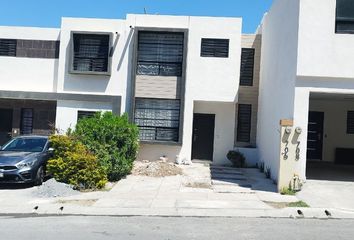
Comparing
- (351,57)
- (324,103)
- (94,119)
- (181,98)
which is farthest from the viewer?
(324,103)

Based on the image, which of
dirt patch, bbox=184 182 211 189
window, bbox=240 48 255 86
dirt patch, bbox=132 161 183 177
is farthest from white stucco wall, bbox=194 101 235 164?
dirt patch, bbox=184 182 211 189

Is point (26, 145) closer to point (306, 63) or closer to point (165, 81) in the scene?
point (165, 81)

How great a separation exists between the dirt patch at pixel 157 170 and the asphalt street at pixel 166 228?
21.3 ft

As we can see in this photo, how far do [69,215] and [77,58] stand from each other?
10.7 metres

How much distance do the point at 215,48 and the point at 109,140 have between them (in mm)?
7047

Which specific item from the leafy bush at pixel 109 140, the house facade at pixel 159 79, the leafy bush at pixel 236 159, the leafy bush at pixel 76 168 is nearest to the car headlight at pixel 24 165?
the leafy bush at pixel 76 168

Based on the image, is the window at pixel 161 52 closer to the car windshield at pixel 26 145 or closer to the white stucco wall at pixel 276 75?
the white stucco wall at pixel 276 75

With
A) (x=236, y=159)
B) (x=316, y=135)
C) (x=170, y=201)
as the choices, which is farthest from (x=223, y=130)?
(x=170, y=201)

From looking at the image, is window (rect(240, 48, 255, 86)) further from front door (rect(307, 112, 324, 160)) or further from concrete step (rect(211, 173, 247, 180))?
concrete step (rect(211, 173, 247, 180))

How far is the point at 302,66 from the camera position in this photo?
1286 centimetres

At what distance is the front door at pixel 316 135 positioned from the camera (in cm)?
2097

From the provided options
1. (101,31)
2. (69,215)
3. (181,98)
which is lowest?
(69,215)

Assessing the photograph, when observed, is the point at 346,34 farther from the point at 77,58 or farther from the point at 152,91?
the point at 77,58

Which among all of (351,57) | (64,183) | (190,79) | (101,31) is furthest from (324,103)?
(64,183)
